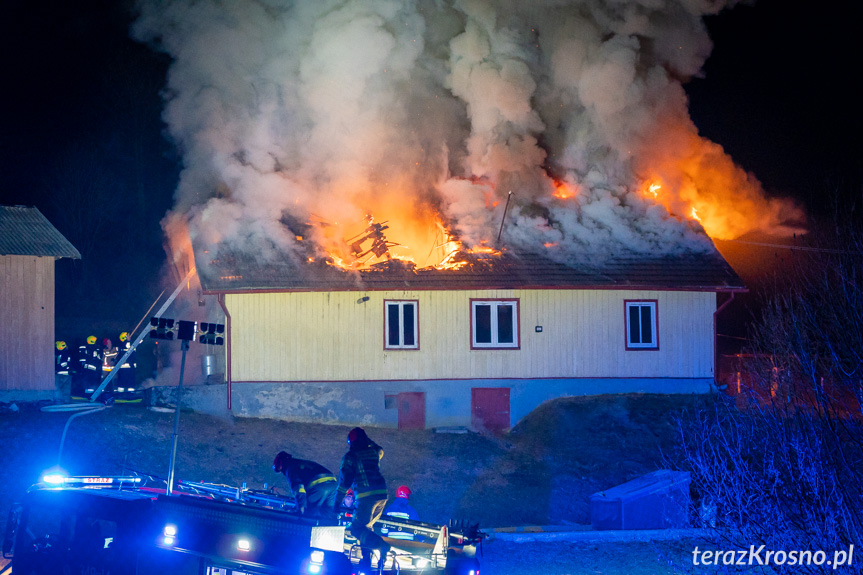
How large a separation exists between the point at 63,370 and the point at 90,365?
61 cm

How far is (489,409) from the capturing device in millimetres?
19000

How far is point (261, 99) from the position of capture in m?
23.5

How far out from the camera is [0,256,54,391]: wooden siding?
1653 centimetres

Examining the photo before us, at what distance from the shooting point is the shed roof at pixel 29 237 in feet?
54.9

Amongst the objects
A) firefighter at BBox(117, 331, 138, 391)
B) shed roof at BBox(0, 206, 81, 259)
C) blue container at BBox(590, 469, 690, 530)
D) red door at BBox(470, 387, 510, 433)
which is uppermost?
shed roof at BBox(0, 206, 81, 259)

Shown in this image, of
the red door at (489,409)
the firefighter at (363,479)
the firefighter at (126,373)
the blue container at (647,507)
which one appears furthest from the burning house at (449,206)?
the firefighter at (363,479)

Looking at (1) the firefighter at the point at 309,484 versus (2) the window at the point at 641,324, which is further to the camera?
(2) the window at the point at 641,324

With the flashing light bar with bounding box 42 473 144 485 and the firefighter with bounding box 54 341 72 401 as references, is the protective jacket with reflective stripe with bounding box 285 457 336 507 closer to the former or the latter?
the flashing light bar with bounding box 42 473 144 485

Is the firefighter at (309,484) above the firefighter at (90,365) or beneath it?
beneath

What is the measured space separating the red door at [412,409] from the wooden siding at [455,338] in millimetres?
501

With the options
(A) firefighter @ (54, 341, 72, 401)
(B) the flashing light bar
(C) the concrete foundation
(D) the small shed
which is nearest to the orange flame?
(C) the concrete foundation

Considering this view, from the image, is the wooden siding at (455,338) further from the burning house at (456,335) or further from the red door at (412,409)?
the red door at (412,409)

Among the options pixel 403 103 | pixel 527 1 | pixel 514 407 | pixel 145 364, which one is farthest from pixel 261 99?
pixel 514 407

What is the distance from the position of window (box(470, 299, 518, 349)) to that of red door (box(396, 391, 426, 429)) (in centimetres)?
209
